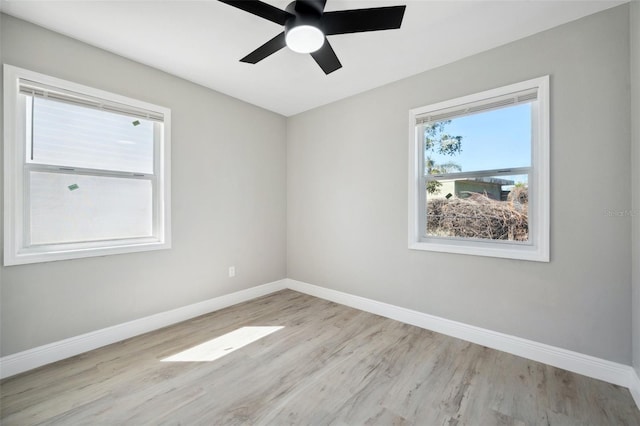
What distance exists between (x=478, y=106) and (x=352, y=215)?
1.77 m

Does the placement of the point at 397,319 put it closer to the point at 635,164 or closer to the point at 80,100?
the point at 635,164

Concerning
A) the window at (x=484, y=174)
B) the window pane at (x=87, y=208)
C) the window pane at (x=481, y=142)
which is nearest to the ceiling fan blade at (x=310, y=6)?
the window at (x=484, y=174)

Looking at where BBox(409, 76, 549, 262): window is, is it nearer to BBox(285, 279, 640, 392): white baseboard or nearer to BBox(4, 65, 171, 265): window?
BBox(285, 279, 640, 392): white baseboard

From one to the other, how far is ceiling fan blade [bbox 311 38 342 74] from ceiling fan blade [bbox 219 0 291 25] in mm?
340

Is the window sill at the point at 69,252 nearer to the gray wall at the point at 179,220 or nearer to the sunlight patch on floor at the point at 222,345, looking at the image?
the gray wall at the point at 179,220

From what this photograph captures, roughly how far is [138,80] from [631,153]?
4.20m

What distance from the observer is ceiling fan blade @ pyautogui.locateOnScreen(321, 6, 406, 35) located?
1.60m

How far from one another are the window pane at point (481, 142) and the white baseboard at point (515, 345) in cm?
154

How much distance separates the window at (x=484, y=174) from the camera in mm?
2277

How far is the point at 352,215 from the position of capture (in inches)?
136

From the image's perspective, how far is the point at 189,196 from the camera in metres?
3.07

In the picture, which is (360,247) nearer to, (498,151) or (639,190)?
(498,151)

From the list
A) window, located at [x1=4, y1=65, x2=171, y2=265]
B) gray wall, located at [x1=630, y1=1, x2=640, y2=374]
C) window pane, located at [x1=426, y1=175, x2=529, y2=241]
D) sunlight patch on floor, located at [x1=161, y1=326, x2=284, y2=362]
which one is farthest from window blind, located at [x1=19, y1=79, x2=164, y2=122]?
gray wall, located at [x1=630, y1=1, x2=640, y2=374]

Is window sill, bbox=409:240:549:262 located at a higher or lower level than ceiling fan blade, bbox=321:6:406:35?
lower
